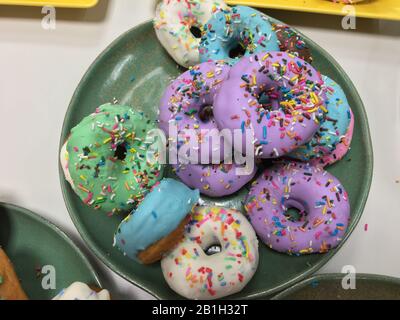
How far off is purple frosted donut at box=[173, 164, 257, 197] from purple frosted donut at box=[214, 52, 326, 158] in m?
0.12

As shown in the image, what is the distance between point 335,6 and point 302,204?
568 mm

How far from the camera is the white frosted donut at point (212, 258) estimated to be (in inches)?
36.9

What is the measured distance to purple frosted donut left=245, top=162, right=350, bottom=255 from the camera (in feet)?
3.21

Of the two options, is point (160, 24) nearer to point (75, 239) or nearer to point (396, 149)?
point (75, 239)

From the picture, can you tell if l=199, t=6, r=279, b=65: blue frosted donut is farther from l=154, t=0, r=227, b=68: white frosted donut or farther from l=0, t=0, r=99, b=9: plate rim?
l=0, t=0, r=99, b=9: plate rim

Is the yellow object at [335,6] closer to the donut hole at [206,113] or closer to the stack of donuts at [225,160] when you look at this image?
the stack of donuts at [225,160]

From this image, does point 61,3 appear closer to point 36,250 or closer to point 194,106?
point 194,106

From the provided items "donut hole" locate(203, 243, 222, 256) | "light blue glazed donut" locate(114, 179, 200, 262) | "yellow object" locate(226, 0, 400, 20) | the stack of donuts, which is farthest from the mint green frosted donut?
"yellow object" locate(226, 0, 400, 20)

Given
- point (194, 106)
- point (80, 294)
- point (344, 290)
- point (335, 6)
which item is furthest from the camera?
point (335, 6)

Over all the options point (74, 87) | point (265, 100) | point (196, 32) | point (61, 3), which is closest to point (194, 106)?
point (265, 100)

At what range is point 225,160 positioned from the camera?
3.38ft
